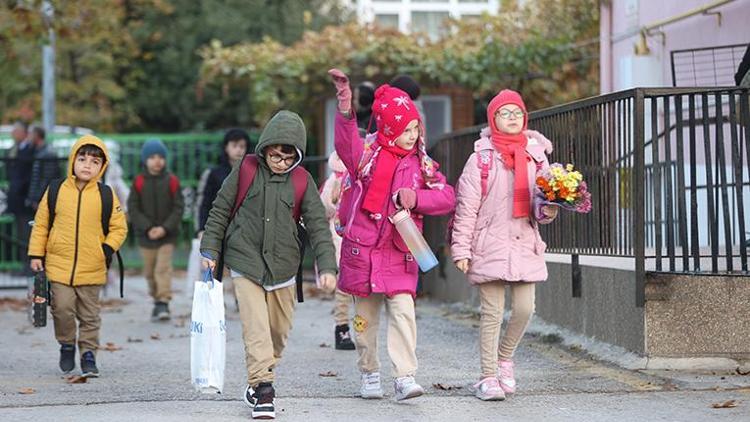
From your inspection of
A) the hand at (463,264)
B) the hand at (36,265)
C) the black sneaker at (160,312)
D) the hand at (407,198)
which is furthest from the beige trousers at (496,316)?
the black sneaker at (160,312)

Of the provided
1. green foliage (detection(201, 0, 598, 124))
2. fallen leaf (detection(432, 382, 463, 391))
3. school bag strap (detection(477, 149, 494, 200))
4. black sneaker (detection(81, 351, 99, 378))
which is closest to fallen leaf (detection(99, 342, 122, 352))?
black sneaker (detection(81, 351, 99, 378))

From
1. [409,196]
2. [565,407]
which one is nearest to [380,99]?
[409,196]

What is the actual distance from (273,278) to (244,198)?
1.48ft

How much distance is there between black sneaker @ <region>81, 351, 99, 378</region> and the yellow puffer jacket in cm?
47

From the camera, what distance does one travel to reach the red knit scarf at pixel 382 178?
26.4 ft

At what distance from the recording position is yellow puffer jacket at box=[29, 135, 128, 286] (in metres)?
9.66

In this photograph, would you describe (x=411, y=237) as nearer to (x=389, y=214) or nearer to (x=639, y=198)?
(x=389, y=214)

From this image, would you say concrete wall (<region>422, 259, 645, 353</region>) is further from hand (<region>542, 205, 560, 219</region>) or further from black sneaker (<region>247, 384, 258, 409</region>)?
black sneaker (<region>247, 384, 258, 409</region>)

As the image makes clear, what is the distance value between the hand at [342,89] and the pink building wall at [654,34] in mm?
4894

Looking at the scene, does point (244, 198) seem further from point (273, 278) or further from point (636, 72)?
point (636, 72)

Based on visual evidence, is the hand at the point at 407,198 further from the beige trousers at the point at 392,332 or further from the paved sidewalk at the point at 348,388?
the paved sidewalk at the point at 348,388

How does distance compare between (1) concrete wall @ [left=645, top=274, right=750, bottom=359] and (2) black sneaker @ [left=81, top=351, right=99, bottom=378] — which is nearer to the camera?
(1) concrete wall @ [left=645, top=274, right=750, bottom=359]

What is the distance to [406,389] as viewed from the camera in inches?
315

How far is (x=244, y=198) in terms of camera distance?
25.8ft
